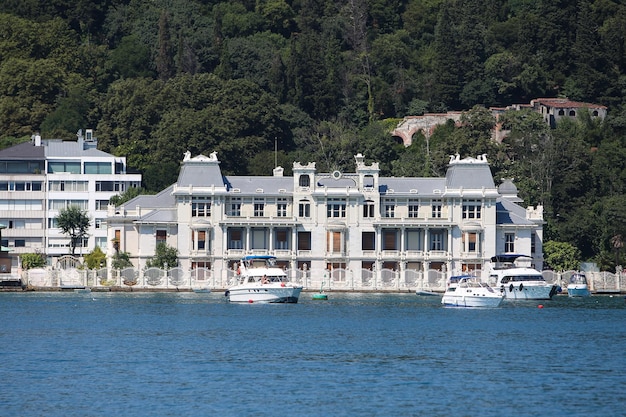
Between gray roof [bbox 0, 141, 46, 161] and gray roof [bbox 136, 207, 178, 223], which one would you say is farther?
gray roof [bbox 0, 141, 46, 161]

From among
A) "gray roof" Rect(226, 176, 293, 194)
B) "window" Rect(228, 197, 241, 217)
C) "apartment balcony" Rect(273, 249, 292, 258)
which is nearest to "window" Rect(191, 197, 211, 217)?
"window" Rect(228, 197, 241, 217)

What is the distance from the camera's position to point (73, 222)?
14612cm

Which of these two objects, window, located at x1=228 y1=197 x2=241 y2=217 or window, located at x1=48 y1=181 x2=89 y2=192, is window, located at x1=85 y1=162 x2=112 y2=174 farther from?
window, located at x1=228 y1=197 x2=241 y2=217

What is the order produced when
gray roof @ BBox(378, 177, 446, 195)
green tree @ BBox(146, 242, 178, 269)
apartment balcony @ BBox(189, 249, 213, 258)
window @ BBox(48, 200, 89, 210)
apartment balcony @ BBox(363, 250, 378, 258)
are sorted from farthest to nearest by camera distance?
window @ BBox(48, 200, 89, 210), gray roof @ BBox(378, 177, 446, 195), apartment balcony @ BBox(363, 250, 378, 258), apartment balcony @ BBox(189, 249, 213, 258), green tree @ BBox(146, 242, 178, 269)

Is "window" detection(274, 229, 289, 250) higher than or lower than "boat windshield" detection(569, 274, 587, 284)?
higher

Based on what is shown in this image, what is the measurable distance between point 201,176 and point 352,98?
2182 inches

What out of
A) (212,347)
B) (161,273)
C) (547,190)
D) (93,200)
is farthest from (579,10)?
(212,347)

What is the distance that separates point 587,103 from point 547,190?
29477 millimetres

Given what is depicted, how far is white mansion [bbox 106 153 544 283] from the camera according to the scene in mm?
133625

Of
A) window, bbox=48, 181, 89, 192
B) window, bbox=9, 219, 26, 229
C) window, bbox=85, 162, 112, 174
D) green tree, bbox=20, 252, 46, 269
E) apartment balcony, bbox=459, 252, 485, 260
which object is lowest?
green tree, bbox=20, 252, 46, 269

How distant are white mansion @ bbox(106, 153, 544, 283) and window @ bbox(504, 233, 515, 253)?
0.16 m

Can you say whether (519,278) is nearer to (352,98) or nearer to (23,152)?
(23,152)

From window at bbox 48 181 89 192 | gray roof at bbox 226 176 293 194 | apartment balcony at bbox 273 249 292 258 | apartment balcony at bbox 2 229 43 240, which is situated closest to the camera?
apartment balcony at bbox 273 249 292 258

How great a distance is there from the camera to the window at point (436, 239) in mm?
134875
